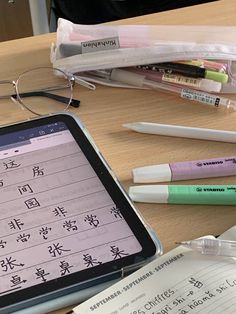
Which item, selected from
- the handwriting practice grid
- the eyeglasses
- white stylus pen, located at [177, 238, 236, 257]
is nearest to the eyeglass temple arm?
the eyeglasses

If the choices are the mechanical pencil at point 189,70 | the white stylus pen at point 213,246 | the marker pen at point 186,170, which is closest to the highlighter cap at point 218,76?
the mechanical pencil at point 189,70

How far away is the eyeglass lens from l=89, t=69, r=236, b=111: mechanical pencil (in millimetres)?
44

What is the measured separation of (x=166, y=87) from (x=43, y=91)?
0.54 ft

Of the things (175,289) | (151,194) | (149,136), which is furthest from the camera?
(149,136)

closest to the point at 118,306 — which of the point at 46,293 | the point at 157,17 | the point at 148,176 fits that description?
the point at 46,293

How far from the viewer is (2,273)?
0.57 m

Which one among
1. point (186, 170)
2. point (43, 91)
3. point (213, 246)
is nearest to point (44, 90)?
point (43, 91)

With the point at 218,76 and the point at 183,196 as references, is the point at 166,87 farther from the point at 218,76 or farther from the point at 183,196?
the point at 183,196

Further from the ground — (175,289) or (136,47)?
(136,47)

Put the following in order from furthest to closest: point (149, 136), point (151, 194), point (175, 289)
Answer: point (149, 136)
point (151, 194)
point (175, 289)

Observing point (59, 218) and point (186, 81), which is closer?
point (59, 218)

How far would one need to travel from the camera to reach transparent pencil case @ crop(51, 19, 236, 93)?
2.69ft

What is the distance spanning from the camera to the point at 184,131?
0.76 m

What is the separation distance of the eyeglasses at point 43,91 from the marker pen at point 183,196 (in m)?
0.20
